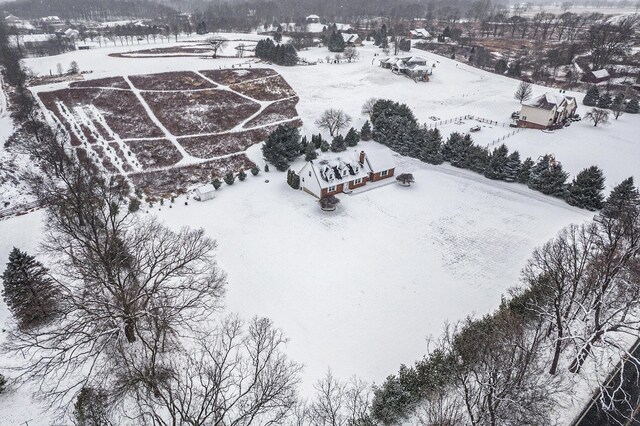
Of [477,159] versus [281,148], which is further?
[477,159]

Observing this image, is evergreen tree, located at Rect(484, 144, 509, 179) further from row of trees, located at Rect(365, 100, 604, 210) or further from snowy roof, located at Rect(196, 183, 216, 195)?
snowy roof, located at Rect(196, 183, 216, 195)

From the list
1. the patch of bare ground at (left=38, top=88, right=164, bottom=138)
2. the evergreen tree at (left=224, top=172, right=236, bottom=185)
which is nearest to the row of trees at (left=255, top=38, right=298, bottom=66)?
the patch of bare ground at (left=38, top=88, right=164, bottom=138)

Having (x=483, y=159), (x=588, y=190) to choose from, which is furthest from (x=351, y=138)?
(x=588, y=190)

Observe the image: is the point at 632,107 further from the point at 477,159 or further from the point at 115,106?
the point at 115,106

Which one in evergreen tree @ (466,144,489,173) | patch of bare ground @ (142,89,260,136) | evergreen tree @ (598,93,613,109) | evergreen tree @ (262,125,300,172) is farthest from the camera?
evergreen tree @ (598,93,613,109)

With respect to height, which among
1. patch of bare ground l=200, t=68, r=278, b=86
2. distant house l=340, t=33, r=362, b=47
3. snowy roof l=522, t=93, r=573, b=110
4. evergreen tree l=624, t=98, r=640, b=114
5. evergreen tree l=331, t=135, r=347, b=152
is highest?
distant house l=340, t=33, r=362, b=47

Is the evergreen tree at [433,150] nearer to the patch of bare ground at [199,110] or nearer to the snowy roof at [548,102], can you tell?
the snowy roof at [548,102]
